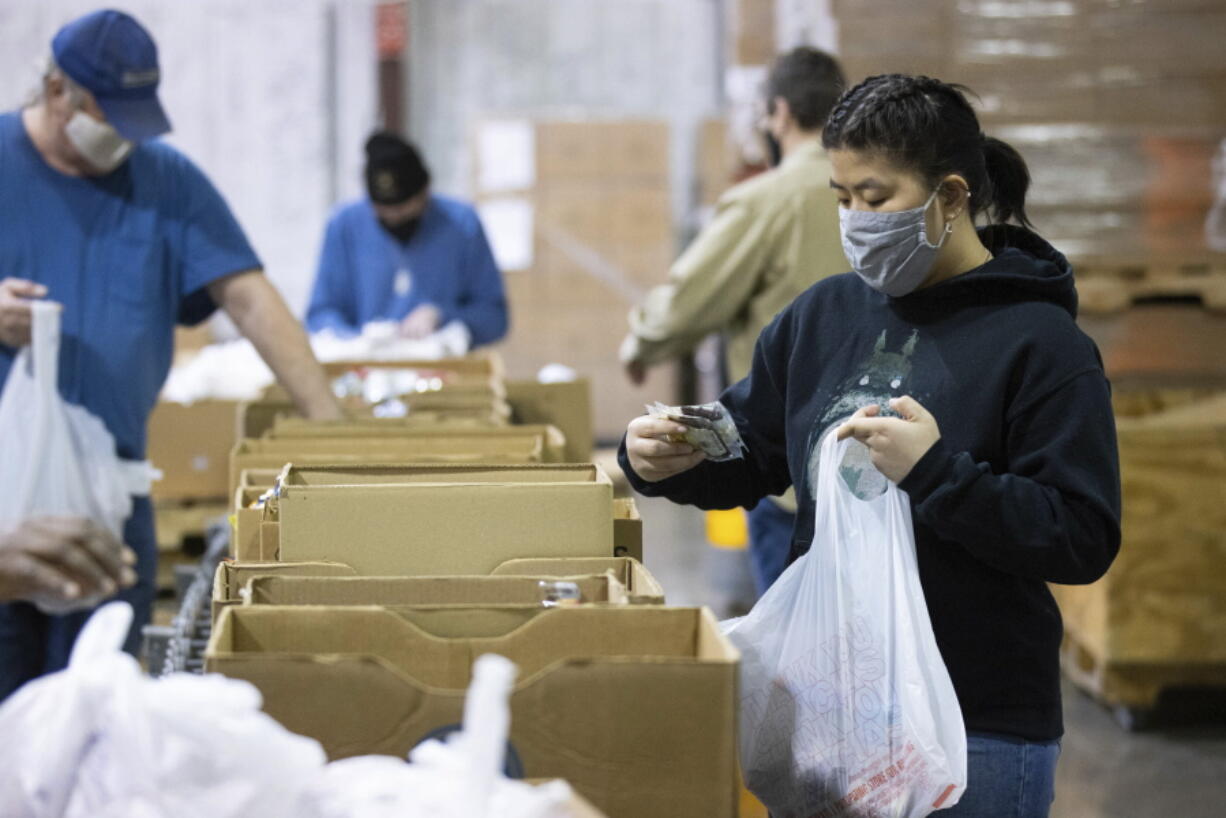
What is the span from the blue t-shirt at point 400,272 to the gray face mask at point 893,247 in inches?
136

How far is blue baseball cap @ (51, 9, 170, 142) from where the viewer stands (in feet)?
9.12

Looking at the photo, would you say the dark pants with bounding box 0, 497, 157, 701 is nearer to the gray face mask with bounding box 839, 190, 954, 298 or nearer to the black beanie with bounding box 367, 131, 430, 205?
the gray face mask with bounding box 839, 190, 954, 298

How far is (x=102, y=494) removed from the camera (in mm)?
2771

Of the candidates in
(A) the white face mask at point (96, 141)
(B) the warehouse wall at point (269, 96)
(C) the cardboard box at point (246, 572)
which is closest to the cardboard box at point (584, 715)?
(C) the cardboard box at point (246, 572)

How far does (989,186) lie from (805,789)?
823 millimetres

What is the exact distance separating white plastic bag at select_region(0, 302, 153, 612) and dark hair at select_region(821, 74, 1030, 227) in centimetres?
146

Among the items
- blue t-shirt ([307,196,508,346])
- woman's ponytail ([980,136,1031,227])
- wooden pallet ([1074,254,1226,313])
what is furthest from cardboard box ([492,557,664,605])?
blue t-shirt ([307,196,508,346])

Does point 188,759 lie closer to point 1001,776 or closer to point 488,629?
point 488,629

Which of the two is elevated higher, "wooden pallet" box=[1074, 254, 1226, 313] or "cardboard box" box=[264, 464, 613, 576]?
"cardboard box" box=[264, 464, 613, 576]

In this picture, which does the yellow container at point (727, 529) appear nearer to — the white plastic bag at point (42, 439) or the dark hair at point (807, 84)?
the dark hair at point (807, 84)

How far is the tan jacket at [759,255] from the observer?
135 inches

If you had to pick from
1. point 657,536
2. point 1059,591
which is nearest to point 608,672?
point 1059,591

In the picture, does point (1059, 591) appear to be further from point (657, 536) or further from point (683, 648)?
point (683, 648)


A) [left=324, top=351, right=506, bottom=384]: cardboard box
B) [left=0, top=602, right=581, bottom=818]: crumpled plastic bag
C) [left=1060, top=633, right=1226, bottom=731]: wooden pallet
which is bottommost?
[left=1060, top=633, right=1226, bottom=731]: wooden pallet
